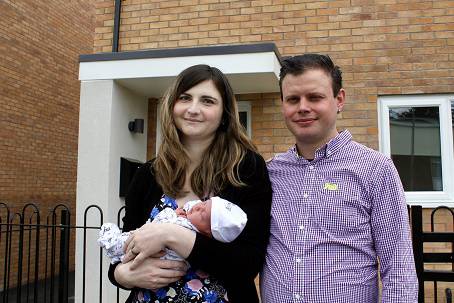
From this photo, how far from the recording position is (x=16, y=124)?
8602 mm

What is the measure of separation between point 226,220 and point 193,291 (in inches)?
13.7

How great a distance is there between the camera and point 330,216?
5.70ft

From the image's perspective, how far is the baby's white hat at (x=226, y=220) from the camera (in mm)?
1622

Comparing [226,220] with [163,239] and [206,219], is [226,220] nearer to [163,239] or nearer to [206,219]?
[206,219]

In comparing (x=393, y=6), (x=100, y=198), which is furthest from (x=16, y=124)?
(x=393, y=6)

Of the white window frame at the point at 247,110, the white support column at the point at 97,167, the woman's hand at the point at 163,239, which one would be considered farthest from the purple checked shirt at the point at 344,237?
the white support column at the point at 97,167

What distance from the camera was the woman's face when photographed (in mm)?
1861

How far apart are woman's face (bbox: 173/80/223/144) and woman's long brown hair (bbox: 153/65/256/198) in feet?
0.10

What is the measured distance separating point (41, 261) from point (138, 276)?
8545 mm

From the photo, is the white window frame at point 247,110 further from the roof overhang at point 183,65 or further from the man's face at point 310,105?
the man's face at point 310,105

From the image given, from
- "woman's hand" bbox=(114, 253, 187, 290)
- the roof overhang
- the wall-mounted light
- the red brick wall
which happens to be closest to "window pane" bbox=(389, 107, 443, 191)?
the red brick wall

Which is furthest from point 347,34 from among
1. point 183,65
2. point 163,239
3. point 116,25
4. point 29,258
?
point 29,258

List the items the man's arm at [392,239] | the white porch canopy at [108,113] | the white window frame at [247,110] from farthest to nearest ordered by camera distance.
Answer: the white window frame at [247,110] < the white porch canopy at [108,113] < the man's arm at [392,239]

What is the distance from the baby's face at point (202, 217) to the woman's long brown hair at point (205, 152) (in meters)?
0.16
